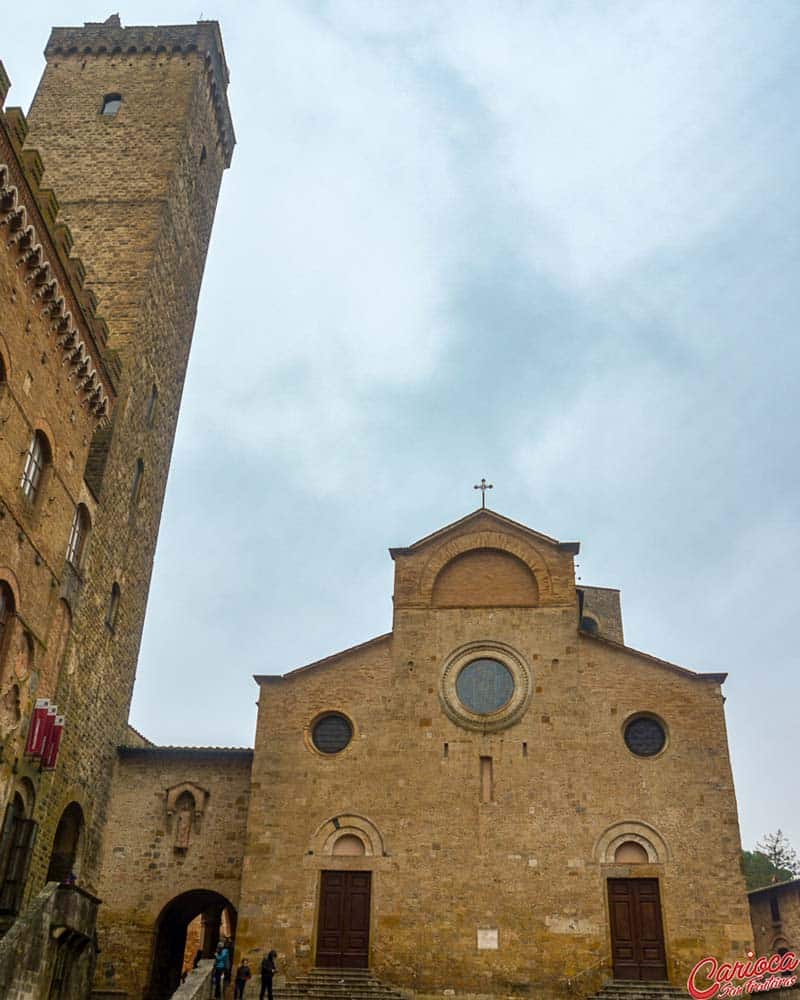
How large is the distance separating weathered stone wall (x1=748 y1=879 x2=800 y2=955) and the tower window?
31058mm

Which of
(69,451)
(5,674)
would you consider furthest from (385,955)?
(69,451)

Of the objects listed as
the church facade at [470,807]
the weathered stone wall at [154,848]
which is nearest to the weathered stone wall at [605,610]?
the church facade at [470,807]

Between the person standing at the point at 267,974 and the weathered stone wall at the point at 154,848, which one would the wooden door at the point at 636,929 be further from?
the weathered stone wall at the point at 154,848

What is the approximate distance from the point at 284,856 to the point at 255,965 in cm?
244

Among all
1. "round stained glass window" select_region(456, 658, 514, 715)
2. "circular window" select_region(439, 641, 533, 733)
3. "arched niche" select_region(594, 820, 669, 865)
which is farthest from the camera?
"round stained glass window" select_region(456, 658, 514, 715)

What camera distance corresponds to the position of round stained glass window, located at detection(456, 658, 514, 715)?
2506 centimetres

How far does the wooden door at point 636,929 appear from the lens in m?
21.8

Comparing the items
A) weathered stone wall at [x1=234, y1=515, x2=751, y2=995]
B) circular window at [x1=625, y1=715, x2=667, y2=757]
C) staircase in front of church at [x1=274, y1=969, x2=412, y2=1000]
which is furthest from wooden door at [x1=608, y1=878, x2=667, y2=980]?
staircase in front of church at [x1=274, y1=969, x2=412, y2=1000]

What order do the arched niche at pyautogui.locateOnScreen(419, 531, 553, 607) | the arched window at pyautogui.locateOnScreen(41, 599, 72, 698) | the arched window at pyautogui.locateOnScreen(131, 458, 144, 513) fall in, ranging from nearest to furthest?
1. the arched window at pyautogui.locateOnScreen(41, 599, 72, 698)
2. the arched niche at pyautogui.locateOnScreen(419, 531, 553, 607)
3. the arched window at pyautogui.locateOnScreen(131, 458, 144, 513)

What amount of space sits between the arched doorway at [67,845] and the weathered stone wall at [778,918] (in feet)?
59.8

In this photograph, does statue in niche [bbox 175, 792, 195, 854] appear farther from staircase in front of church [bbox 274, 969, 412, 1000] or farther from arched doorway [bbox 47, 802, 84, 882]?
staircase in front of church [bbox 274, 969, 412, 1000]

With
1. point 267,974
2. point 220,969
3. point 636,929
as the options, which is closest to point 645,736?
point 636,929

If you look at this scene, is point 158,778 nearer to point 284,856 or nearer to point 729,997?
point 284,856

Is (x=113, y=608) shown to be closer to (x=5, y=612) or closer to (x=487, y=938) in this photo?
(x=5, y=612)
